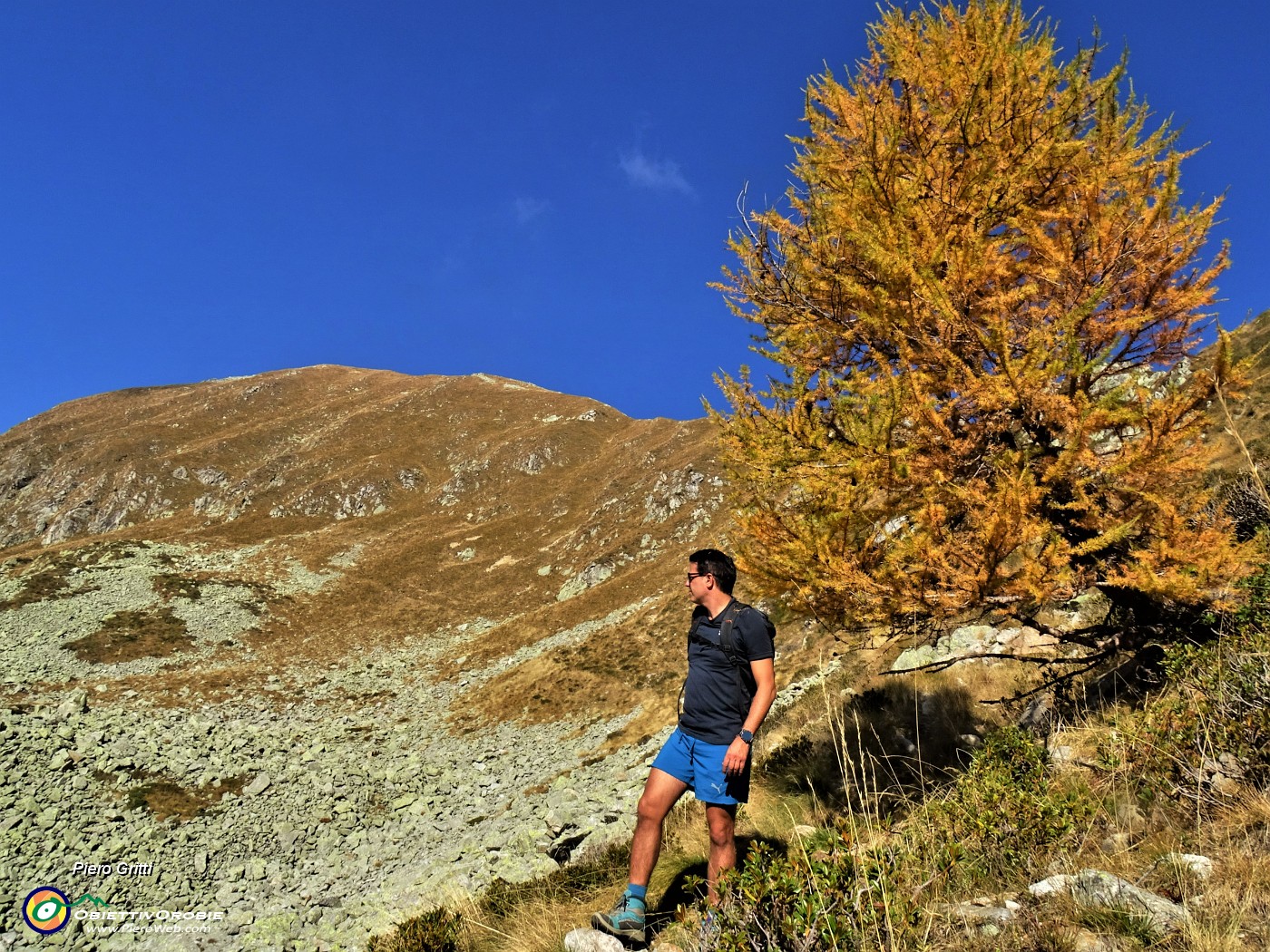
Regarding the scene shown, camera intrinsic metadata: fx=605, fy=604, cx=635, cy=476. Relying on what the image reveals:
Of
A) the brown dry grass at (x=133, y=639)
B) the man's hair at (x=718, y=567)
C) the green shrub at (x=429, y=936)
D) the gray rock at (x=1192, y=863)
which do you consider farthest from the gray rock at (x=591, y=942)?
the brown dry grass at (x=133, y=639)

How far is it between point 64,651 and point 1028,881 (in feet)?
137

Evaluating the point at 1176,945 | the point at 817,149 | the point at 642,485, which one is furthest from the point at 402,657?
the point at 1176,945

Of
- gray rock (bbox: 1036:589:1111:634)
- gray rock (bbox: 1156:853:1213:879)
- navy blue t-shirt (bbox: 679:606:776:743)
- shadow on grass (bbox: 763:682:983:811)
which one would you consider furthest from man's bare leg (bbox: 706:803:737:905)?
gray rock (bbox: 1036:589:1111:634)

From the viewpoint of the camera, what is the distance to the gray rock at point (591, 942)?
12.1ft

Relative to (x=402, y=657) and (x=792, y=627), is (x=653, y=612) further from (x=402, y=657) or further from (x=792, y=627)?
(x=402, y=657)

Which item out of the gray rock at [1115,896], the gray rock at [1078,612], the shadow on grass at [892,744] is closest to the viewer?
the gray rock at [1115,896]

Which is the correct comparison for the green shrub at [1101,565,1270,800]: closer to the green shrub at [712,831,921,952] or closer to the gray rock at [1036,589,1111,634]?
the green shrub at [712,831,921,952]

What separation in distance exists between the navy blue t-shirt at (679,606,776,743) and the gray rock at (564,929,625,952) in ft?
4.24

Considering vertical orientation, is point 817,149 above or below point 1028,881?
above

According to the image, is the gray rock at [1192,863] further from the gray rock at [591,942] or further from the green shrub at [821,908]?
the gray rock at [591,942]

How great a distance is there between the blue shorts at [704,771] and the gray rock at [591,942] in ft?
3.18

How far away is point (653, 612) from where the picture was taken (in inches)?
1149

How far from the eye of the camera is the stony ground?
37.0 ft

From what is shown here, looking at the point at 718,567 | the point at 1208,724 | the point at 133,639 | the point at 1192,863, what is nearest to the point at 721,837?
the point at 718,567
